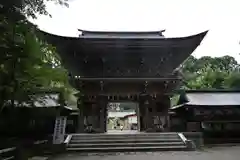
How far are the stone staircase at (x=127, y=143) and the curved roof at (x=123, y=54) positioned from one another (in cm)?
484

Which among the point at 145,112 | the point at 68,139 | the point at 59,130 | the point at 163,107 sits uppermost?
the point at 163,107

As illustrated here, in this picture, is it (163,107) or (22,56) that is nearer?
(22,56)

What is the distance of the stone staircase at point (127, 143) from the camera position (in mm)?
14391

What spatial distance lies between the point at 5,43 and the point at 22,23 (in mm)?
1518

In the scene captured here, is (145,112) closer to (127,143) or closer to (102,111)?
(102,111)

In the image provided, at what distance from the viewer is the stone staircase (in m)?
14.4

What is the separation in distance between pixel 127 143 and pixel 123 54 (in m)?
7.12

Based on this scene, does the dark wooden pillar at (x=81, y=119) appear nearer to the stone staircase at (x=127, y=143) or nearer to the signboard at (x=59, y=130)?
the stone staircase at (x=127, y=143)

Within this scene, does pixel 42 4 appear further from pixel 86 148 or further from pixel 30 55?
pixel 86 148

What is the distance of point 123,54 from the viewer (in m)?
20.0

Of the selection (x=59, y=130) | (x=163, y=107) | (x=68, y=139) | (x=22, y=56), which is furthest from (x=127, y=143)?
(x=22, y=56)

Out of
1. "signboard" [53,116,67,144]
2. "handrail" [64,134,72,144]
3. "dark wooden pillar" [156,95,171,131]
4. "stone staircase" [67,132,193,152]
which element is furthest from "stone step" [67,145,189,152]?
"dark wooden pillar" [156,95,171,131]

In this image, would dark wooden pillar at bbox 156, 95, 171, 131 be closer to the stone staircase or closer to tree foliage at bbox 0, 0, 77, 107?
the stone staircase

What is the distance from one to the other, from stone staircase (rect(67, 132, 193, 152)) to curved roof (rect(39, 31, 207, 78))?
4.84 metres
